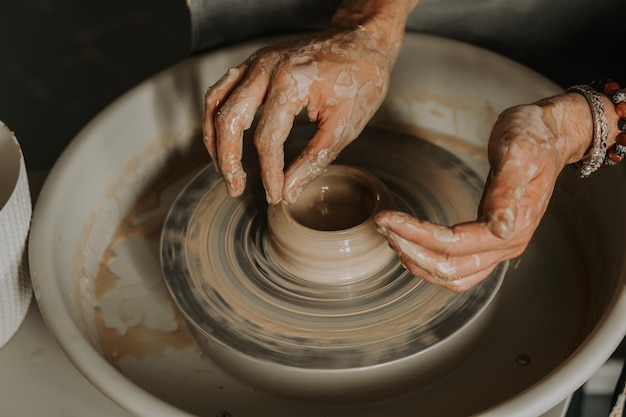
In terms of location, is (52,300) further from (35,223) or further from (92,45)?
(92,45)

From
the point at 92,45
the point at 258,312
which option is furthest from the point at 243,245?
the point at 92,45

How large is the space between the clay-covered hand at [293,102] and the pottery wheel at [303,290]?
171 millimetres

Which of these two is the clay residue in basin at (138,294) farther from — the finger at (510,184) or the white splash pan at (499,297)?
the finger at (510,184)

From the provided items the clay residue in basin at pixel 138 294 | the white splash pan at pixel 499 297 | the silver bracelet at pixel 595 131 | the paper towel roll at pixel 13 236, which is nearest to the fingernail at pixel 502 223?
the white splash pan at pixel 499 297

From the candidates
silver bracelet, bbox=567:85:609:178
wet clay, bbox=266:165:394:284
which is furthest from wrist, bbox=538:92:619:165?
wet clay, bbox=266:165:394:284

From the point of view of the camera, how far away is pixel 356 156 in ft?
5.92

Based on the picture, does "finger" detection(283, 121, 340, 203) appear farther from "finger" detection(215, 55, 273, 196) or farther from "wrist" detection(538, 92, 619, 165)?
"wrist" detection(538, 92, 619, 165)

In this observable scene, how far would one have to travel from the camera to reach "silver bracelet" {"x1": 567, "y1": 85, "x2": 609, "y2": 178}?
1422 mm

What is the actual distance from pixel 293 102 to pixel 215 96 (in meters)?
0.15

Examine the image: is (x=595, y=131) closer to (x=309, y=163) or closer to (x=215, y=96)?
(x=309, y=163)

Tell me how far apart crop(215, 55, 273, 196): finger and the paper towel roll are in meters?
0.38

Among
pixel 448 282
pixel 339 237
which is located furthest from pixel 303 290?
pixel 448 282

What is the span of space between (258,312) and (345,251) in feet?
0.66

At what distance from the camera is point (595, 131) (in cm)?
142
